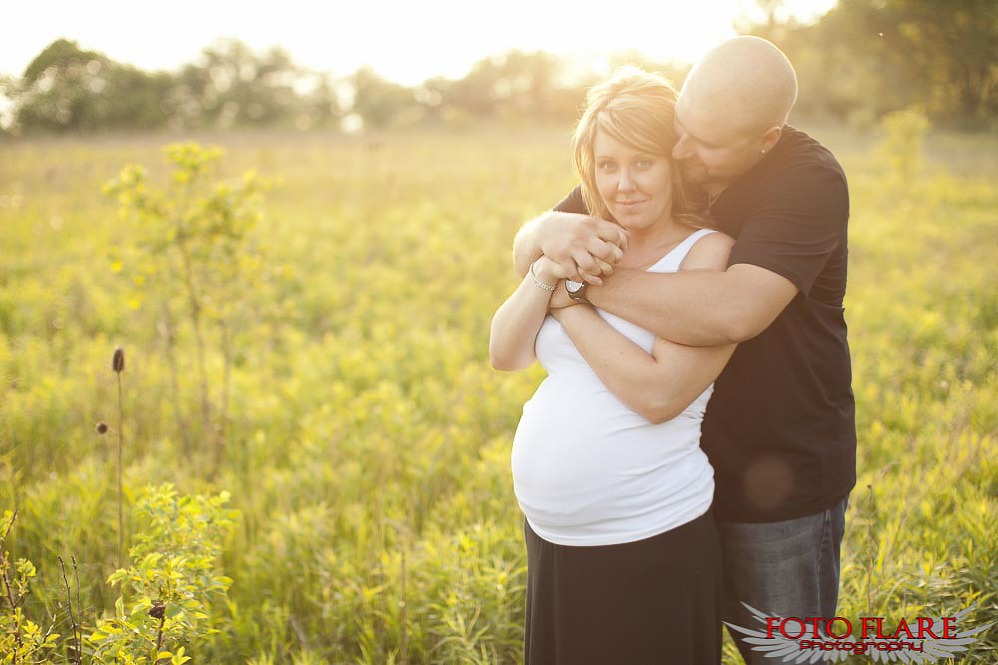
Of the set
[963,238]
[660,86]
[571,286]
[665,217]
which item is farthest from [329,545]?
[963,238]

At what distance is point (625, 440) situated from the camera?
1.74 meters

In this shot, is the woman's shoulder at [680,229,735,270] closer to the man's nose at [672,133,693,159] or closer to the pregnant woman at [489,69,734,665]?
the pregnant woman at [489,69,734,665]

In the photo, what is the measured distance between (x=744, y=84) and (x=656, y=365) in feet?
2.45

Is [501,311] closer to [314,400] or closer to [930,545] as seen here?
[930,545]

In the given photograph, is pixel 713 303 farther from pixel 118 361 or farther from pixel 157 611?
pixel 118 361

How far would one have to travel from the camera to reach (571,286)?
1835mm

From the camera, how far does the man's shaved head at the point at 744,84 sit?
1580 millimetres

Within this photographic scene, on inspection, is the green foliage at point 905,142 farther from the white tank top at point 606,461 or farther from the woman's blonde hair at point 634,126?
the white tank top at point 606,461

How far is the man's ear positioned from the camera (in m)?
1.68

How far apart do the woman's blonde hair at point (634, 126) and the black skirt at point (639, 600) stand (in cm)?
96

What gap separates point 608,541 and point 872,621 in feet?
4.91

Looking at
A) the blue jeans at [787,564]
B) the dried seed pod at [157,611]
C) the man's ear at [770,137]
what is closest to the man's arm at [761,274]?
the man's ear at [770,137]

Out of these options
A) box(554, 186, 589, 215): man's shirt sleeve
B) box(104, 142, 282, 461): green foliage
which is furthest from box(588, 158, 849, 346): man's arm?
box(104, 142, 282, 461): green foliage

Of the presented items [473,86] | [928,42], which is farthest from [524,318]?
[473,86]
